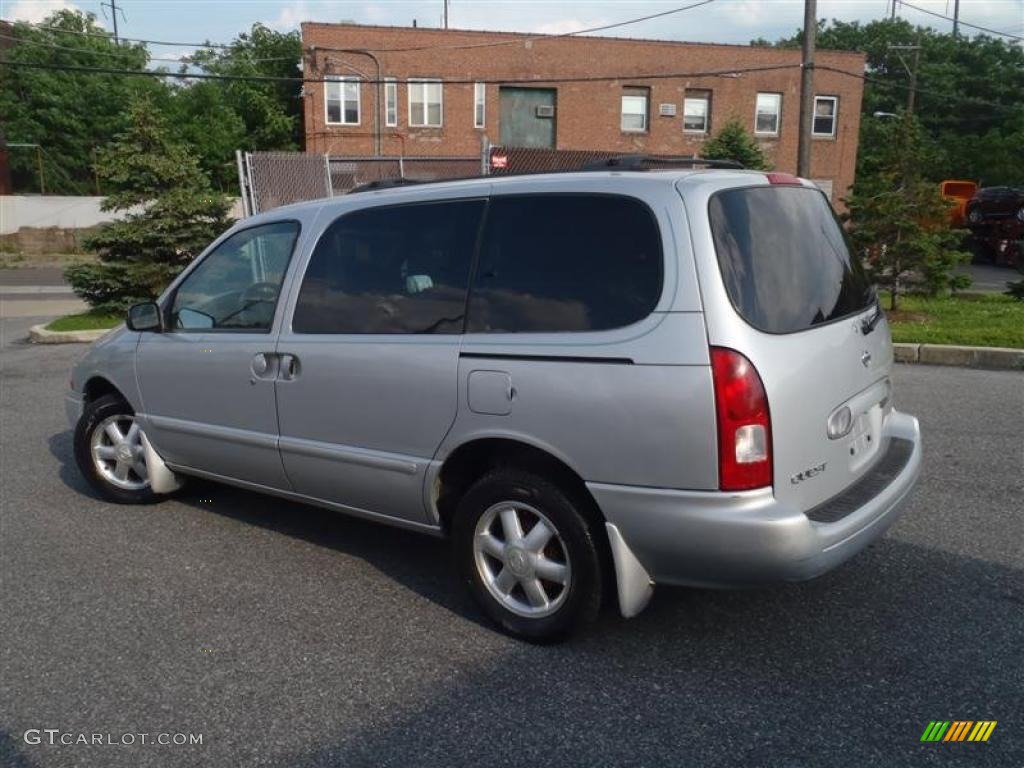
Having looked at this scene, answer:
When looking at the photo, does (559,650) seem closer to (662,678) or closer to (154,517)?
(662,678)

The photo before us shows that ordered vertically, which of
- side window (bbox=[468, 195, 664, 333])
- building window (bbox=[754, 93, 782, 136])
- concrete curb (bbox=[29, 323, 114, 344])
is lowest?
concrete curb (bbox=[29, 323, 114, 344])

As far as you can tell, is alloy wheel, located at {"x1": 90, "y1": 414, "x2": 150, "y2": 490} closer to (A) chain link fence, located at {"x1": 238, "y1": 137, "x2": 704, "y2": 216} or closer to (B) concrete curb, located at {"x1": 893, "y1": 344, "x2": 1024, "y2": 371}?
(A) chain link fence, located at {"x1": 238, "y1": 137, "x2": 704, "y2": 216}

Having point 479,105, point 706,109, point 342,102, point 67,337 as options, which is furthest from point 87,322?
point 706,109

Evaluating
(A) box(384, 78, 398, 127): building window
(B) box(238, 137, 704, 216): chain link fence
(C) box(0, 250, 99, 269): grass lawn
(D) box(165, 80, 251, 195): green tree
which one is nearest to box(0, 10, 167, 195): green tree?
(D) box(165, 80, 251, 195): green tree

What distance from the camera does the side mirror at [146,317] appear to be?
16.4 ft

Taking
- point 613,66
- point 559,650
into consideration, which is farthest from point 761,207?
point 613,66

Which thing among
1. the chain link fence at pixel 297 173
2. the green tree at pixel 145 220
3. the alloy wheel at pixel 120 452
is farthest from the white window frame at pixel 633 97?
the alloy wheel at pixel 120 452

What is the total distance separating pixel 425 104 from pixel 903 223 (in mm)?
24883

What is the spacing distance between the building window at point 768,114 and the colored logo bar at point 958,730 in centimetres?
3559

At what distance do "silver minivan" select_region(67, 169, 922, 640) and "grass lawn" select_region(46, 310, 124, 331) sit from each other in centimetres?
1011

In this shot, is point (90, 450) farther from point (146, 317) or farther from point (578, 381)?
point (578, 381)

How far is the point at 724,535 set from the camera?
9.95ft

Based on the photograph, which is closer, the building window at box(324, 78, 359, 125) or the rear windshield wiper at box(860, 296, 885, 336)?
the rear windshield wiper at box(860, 296, 885, 336)

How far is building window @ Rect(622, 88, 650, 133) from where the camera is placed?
114 feet
